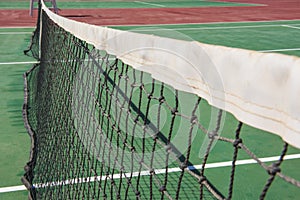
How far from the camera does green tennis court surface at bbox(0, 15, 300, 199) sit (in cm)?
450

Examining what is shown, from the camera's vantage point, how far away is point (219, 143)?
223 inches

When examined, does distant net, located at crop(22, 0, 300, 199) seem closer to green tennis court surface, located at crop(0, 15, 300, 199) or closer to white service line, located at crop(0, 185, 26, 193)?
green tennis court surface, located at crop(0, 15, 300, 199)

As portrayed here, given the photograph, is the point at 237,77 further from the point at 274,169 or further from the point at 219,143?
the point at 219,143

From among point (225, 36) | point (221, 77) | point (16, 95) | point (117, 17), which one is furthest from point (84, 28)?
point (117, 17)

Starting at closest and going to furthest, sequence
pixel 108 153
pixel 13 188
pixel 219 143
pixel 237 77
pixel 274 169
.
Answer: pixel 274 169 < pixel 237 77 < pixel 13 188 < pixel 108 153 < pixel 219 143

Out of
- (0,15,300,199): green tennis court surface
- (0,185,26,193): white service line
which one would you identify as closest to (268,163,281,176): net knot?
(0,15,300,199): green tennis court surface

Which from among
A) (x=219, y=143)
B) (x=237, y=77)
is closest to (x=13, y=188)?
(x=219, y=143)

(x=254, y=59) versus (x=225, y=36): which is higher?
(x=254, y=59)

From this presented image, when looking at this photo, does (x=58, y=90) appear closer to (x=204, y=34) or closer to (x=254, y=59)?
(x=254, y=59)

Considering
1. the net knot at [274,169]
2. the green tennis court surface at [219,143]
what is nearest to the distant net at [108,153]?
the green tennis court surface at [219,143]

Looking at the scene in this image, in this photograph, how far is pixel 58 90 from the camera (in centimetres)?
587

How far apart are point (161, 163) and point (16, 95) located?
155 inches

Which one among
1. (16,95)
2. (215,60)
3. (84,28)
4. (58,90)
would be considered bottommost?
(16,95)

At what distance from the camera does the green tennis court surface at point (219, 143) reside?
4.50 metres
